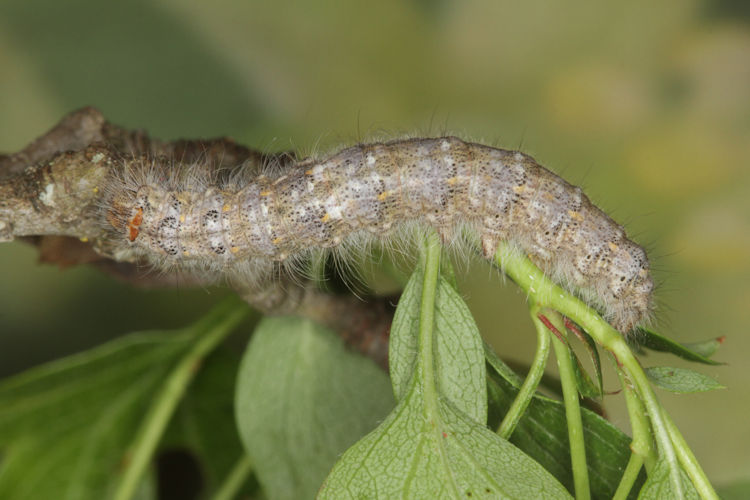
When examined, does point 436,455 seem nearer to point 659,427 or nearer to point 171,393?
point 659,427

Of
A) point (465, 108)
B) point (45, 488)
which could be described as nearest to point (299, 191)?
point (45, 488)

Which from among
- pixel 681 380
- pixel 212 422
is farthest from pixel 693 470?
pixel 212 422

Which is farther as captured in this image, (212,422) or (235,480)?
(212,422)

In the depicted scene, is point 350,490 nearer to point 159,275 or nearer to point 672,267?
point 159,275

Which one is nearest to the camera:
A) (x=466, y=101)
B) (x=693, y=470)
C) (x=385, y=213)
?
(x=693, y=470)

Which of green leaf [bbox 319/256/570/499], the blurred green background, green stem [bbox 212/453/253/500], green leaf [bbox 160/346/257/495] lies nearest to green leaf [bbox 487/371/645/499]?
green leaf [bbox 319/256/570/499]

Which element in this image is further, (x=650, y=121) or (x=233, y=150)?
(x=650, y=121)

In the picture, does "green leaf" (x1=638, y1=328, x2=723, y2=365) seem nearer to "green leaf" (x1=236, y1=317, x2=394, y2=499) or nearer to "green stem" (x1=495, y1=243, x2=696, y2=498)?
"green stem" (x1=495, y1=243, x2=696, y2=498)
